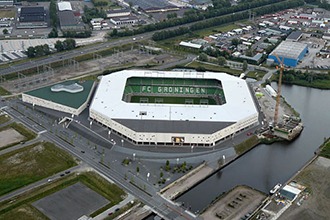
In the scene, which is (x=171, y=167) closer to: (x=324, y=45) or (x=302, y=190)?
(x=302, y=190)

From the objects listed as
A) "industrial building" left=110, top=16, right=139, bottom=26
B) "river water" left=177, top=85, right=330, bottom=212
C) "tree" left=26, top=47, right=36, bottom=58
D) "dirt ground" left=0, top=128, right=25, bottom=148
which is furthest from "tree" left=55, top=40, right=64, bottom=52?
"river water" left=177, top=85, right=330, bottom=212

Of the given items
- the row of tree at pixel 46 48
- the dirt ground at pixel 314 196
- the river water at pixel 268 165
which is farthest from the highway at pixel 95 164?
the row of tree at pixel 46 48

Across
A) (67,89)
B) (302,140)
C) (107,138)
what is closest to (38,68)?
(67,89)

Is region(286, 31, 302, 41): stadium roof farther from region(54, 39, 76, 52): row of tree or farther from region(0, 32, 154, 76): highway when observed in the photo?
region(54, 39, 76, 52): row of tree

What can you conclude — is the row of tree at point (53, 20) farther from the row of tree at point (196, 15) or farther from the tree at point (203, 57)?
the tree at point (203, 57)

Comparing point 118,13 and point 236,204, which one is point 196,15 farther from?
point 236,204
